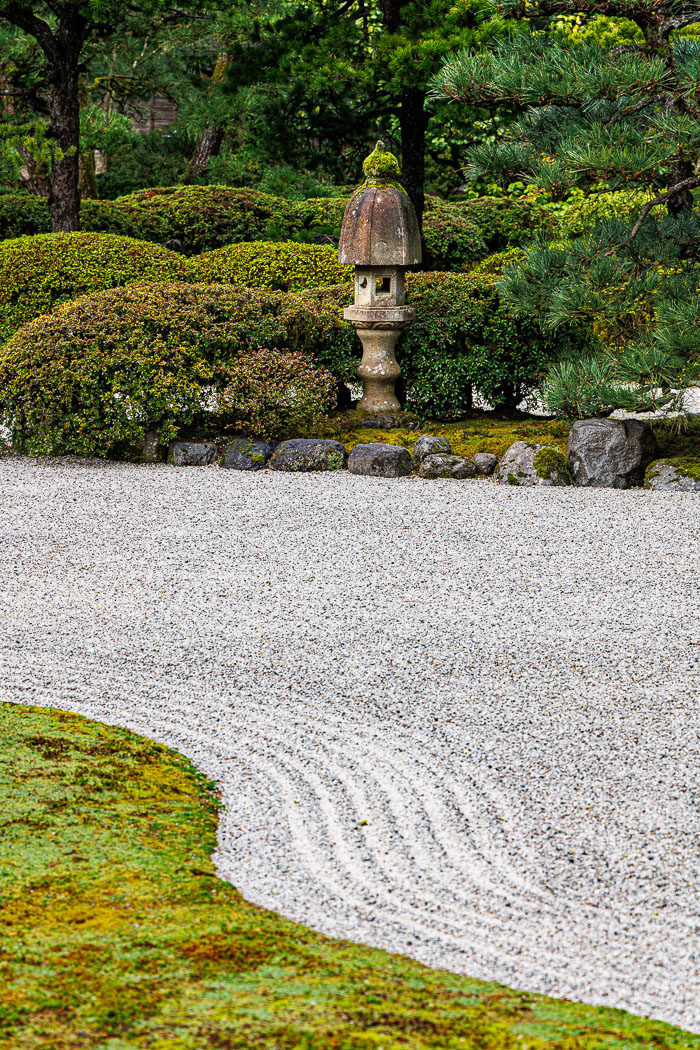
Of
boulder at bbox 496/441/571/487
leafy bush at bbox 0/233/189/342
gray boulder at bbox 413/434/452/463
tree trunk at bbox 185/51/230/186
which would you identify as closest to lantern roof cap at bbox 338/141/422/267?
gray boulder at bbox 413/434/452/463

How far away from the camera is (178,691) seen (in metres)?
4.05

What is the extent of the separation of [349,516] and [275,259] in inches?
180

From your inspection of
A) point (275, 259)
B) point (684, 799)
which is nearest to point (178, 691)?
point (684, 799)

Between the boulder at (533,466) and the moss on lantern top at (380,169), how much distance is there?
246 centimetres

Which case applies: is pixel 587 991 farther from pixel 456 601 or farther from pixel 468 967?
pixel 456 601

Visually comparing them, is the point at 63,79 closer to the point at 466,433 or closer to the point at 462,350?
the point at 462,350

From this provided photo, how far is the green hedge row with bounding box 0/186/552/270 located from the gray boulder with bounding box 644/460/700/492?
19.8 feet

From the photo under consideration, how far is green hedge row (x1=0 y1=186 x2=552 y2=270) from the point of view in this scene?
39.9ft

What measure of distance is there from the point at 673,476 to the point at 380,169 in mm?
3357

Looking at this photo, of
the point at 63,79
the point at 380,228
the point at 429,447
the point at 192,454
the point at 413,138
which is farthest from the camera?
the point at 413,138

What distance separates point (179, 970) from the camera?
2.08 metres

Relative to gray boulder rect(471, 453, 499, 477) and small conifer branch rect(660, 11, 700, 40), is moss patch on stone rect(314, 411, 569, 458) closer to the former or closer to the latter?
gray boulder rect(471, 453, 499, 477)

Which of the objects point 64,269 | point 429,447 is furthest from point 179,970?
point 64,269

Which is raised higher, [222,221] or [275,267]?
[222,221]
